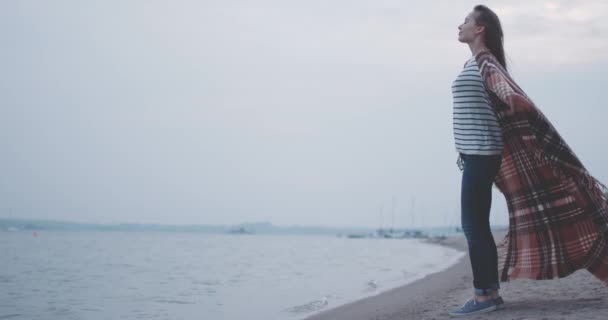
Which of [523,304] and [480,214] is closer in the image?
[480,214]

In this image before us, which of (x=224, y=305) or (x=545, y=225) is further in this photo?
(x=224, y=305)

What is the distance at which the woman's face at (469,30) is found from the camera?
4.21 metres

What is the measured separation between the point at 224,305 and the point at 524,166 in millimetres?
5520

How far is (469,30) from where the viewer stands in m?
4.25

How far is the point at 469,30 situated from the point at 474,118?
2.44ft

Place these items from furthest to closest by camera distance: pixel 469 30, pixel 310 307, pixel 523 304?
1. pixel 310 307
2. pixel 523 304
3. pixel 469 30

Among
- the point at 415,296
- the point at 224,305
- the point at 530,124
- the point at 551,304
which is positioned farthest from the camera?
the point at 224,305

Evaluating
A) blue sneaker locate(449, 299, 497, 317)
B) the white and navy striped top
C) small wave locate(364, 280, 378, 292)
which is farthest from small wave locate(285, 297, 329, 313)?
the white and navy striped top

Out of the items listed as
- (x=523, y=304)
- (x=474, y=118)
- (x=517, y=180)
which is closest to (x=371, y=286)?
(x=523, y=304)

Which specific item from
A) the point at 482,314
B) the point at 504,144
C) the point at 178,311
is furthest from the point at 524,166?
the point at 178,311

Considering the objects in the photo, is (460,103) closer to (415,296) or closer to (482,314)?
(482,314)

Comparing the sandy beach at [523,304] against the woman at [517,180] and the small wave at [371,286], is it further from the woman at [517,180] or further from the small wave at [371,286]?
the small wave at [371,286]

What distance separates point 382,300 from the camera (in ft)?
23.9

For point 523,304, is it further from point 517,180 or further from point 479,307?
point 517,180
